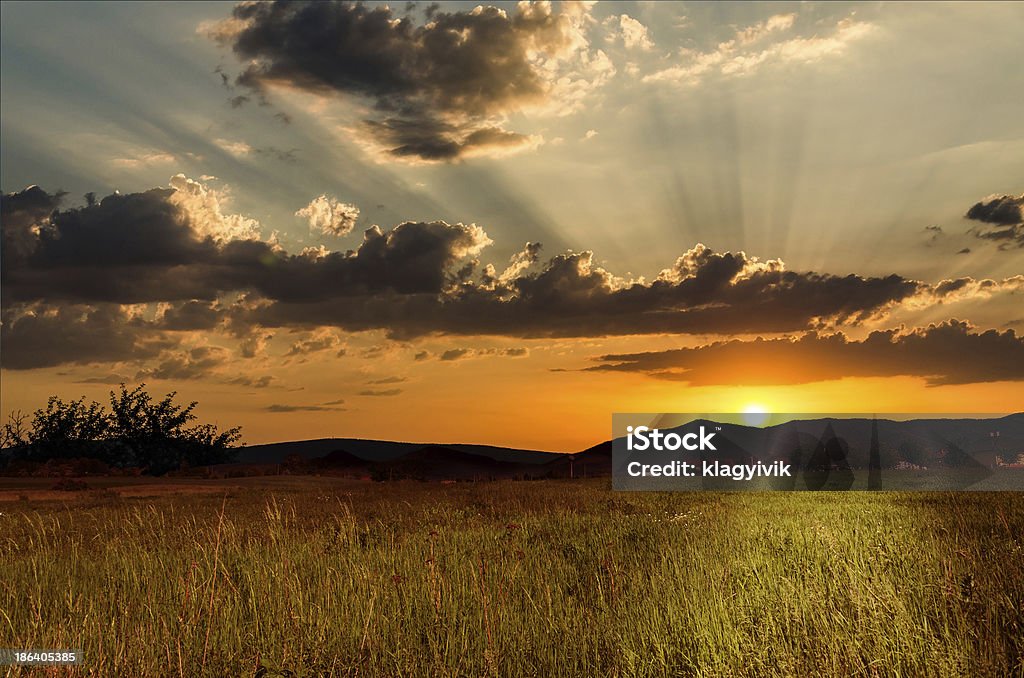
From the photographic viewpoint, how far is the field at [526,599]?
642 cm

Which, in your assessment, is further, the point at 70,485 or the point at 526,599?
the point at 70,485

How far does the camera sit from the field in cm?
642

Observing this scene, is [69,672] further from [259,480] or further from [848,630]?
[259,480]

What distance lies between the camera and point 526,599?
28.6ft

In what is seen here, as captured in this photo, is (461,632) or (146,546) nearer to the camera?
(461,632)

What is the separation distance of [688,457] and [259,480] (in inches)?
640

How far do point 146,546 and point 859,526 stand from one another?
11252mm

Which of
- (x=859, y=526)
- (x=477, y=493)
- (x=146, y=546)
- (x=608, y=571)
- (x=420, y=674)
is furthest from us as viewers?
(x=477, y=493)

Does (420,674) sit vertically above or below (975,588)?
below

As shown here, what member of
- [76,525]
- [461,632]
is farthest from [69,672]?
[76,525]

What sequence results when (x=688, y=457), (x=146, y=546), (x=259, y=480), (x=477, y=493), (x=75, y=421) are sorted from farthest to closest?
1. (x=75, y=421)
2. (x=688, y=457)
3. (x=259, y=480)
4. (x=477, y=493)
5. (x=146, y=546)

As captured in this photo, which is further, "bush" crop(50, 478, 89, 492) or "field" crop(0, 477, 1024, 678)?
"bush" crop(50, 478, 89, 492)

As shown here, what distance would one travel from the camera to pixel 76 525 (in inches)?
607

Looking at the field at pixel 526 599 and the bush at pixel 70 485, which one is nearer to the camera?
the field at pixel 526 599
